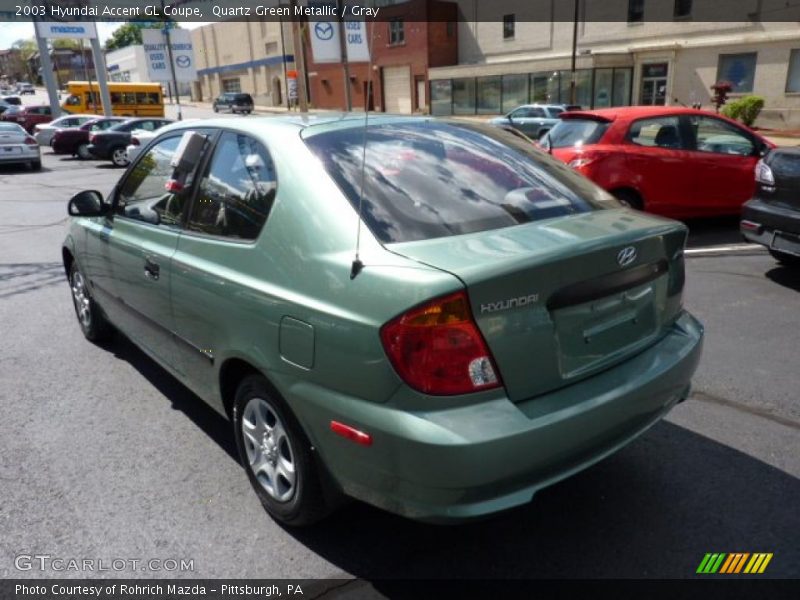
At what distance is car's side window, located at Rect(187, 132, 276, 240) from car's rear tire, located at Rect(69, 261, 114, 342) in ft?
6.80

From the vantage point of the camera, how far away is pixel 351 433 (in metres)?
2.15

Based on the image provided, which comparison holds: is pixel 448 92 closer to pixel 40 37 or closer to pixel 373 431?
pixel 40 37

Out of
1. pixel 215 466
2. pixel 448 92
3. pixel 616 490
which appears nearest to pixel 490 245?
pixel 616 490

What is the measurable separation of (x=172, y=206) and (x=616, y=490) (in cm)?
257

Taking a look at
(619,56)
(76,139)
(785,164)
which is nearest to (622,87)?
(619,56)

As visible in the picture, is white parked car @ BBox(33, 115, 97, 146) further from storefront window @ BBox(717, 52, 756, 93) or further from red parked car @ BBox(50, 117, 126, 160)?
storefront window @ BBox(717, 52, 756, 93)

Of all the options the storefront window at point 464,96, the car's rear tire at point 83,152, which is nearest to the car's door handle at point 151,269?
the car's rear tire at point 83,152

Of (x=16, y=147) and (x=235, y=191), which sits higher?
(x=235, y=191)

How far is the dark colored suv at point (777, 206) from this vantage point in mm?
5561

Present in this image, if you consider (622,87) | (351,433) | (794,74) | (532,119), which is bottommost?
(532,119)

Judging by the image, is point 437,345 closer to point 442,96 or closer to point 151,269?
point 151,269

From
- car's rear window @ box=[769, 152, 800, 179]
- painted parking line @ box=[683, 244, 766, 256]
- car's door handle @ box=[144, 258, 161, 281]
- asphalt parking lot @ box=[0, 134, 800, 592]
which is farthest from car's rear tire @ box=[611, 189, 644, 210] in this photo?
car's door handle @ box=[144, 258, 161, 281]

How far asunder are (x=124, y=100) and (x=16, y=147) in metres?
21.8

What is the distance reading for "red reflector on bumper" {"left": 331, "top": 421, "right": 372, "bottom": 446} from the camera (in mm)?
2115
